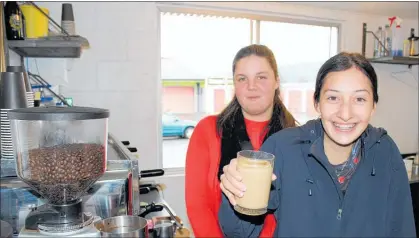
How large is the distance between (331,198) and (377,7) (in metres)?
2.95

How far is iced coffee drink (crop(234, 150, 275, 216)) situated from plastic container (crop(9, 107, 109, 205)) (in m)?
0.46

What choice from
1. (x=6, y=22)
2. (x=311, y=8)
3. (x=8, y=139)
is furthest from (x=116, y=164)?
(x=311, y=8)

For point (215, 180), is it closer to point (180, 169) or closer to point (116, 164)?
point (116, 164)

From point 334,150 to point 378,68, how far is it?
9.86ft

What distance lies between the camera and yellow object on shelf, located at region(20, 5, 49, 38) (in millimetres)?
1956

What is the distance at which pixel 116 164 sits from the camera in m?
1.30

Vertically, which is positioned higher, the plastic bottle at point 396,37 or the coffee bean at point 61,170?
the plastic bottle at point 396,37

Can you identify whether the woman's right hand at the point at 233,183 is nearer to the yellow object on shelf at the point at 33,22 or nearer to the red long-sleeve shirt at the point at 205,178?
the red long-sleeve shirt at the point at 205,178

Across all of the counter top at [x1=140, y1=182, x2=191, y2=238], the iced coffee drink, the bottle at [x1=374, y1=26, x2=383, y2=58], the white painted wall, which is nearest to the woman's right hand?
the iced coffee drink

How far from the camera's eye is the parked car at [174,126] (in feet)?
11.1

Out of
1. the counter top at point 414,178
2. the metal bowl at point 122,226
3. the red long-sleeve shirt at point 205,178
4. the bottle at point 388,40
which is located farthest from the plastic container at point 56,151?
the bottle at point 388,40

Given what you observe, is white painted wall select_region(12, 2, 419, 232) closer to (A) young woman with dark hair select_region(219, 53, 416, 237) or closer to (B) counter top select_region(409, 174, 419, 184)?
(A) young woman with dark hair select_region(219, 53, 416, 237)

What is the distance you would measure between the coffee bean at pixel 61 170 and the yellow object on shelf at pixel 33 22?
138 centimetres

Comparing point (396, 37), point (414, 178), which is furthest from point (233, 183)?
point (396, 37)
